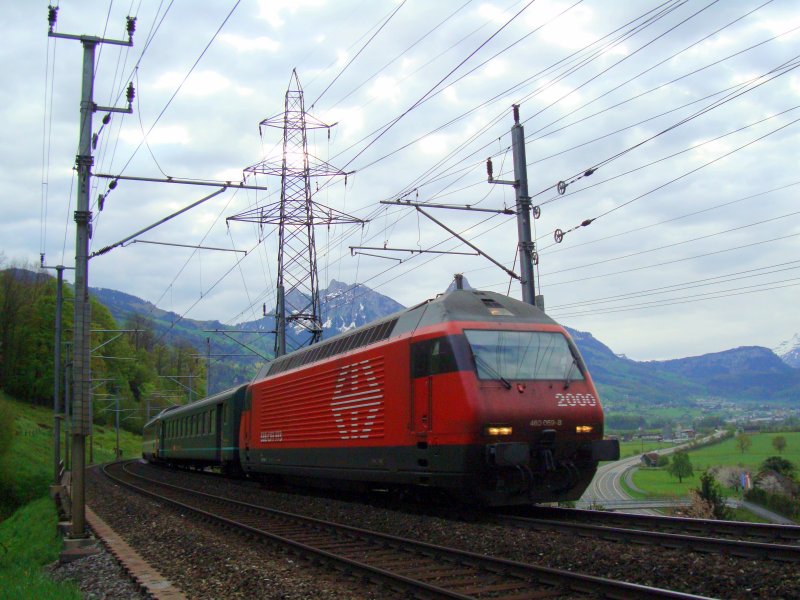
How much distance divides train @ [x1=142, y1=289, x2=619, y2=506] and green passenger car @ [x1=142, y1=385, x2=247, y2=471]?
30.9ft

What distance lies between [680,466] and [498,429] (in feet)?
282

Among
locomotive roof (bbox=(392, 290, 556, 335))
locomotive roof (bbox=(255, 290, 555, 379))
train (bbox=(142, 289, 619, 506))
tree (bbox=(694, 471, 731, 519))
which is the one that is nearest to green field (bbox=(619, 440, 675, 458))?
tree (bbox=(694, 471, 731, 519))

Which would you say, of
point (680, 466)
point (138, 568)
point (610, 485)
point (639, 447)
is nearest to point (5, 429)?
point (138, 568)

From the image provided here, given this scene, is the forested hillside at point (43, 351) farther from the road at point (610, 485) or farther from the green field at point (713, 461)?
the green field at point (713, 461)

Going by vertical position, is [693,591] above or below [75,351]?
below

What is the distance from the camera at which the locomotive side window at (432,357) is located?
12695mm

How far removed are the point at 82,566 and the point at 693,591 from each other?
865 centimetres

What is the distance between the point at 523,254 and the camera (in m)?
18.9

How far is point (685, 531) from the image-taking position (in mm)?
10680

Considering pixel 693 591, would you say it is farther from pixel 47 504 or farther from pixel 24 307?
pixel 24 307

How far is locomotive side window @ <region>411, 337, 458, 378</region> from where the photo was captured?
1270cm

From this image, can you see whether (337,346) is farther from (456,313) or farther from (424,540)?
(424,540)

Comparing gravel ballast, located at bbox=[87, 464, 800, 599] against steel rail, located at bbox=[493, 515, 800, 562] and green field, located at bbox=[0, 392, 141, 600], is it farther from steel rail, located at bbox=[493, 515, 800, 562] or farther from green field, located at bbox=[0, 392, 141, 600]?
green field, located at bbox=[0, 392, 141, 600]

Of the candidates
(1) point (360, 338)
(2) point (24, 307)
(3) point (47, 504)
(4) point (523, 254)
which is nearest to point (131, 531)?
(1) point (360, 338)
